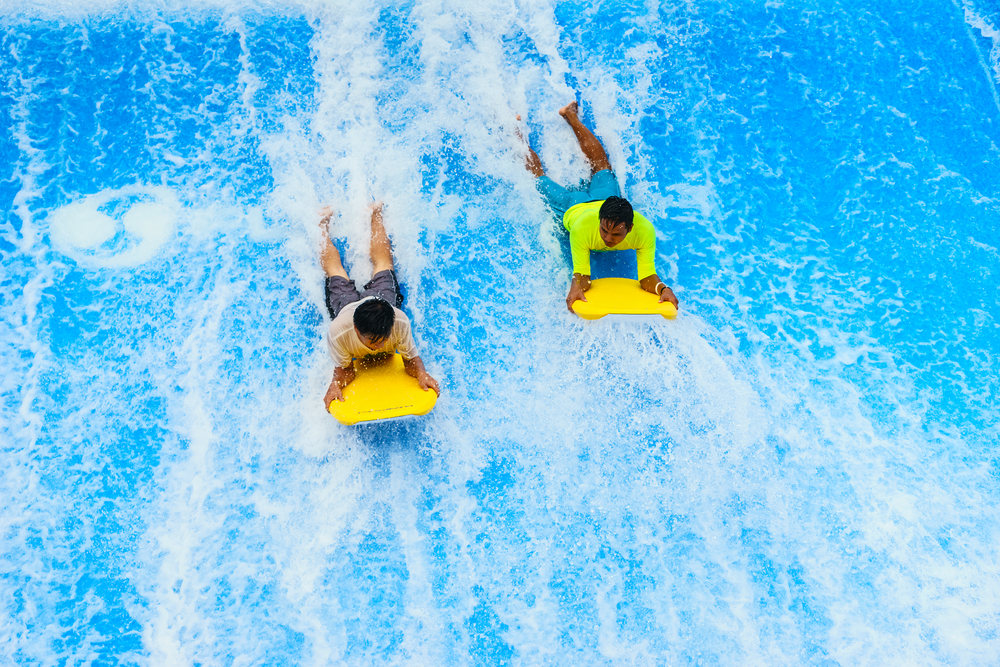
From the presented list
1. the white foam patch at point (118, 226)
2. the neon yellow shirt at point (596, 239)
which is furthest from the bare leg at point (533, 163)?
the white foam patch at point (118, 226)

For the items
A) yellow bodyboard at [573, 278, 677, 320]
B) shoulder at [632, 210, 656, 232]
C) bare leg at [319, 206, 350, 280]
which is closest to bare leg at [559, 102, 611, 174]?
shoulder at [632, 210, 656, 232]

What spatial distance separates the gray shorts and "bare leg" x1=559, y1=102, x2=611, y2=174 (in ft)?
6.03

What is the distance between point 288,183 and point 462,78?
1659 mm

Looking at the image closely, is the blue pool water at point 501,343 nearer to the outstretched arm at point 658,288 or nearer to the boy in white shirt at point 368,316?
the boy in white shirt at point 368,316

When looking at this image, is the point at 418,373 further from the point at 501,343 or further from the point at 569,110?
the point at 569,110

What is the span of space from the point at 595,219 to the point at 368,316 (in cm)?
165

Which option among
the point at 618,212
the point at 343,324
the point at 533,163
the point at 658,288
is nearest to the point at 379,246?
the point at 343,324

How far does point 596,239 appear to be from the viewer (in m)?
3.73

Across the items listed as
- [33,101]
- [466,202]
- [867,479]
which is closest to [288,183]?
[466,202]

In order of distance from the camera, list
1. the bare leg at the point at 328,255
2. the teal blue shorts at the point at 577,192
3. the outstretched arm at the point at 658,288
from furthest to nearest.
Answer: the teal blue shorts at the point at 577,192 < the bare leg at the point at 328,255 < the outstretched arm at the point at 658,288

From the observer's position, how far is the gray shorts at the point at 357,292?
12.2 ft

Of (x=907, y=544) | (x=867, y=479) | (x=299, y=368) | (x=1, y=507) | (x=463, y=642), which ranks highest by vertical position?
(x=299, y=368)

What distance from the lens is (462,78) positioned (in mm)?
4508

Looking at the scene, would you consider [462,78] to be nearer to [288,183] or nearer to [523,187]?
[523,187]
